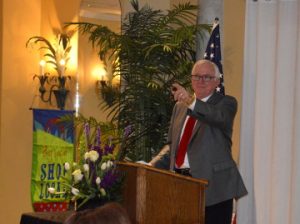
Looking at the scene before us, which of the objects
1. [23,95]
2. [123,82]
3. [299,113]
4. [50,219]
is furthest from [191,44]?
[23,95]

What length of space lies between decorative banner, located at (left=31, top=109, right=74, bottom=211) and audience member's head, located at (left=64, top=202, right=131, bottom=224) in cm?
491

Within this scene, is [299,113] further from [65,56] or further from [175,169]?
[65,56]

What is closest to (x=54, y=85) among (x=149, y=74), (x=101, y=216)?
(x=149, y=74)

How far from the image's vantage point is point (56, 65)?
22.8 ft

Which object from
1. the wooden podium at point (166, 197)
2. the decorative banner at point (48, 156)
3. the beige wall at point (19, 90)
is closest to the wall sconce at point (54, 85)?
the beige wall at point (19, 90)

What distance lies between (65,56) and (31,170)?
139 centimetres

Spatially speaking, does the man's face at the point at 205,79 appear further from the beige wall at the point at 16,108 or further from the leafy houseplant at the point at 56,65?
the beige wall at the point at 16,108

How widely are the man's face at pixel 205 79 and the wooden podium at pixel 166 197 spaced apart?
698 millimetres

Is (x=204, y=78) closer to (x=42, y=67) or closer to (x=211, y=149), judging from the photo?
(x=211, y=149)

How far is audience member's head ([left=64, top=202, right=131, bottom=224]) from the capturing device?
4.72 feet

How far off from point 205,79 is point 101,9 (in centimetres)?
359

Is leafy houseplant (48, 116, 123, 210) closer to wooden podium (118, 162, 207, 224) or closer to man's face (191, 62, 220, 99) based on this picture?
wooden podium (118, 162, 207, 224)

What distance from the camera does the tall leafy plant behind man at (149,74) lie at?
177 inches

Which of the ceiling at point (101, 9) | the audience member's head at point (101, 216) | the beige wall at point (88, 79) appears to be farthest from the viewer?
the beige wall at point (88, 79)
